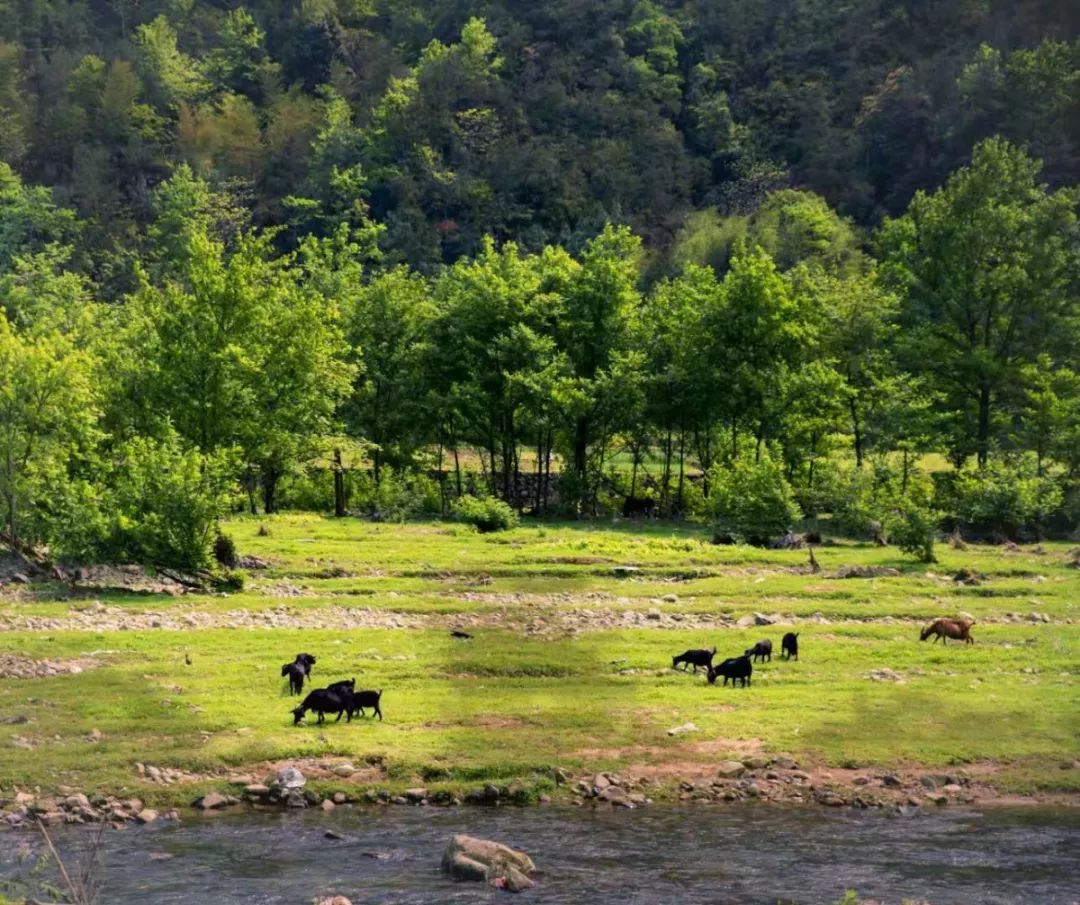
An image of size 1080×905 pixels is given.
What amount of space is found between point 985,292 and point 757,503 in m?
19.9

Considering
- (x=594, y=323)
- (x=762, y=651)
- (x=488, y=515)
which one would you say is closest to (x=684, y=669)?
(x=762, y=651)

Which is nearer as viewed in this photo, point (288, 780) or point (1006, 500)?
point (288, 780)

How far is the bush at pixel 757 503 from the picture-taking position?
177 ft

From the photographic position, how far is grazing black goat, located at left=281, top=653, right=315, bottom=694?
28750mm

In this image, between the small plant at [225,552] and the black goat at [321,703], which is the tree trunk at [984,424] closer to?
the small plant at [225,552]

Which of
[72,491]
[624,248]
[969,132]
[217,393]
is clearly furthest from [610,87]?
[72,491]

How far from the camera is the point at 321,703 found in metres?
27.1

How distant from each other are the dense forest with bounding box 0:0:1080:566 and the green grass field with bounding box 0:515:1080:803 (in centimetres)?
524

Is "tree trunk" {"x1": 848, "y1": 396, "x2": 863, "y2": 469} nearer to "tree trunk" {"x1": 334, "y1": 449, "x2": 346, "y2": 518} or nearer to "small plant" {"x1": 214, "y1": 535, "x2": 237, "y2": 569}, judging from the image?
"tree trunk" {"x1": 334, "y1": 449, "x2": 346, "y2": 518}

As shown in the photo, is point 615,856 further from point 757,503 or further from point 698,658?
point 757,503

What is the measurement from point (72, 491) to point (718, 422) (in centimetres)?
3733

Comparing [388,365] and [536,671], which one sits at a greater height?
[388,365]

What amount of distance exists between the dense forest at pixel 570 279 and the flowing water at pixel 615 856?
18384 millimetres

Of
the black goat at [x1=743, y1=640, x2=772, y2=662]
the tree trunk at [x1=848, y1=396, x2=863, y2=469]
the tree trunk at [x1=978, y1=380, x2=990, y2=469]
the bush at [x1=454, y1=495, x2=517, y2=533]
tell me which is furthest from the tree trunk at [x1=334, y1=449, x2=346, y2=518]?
the black goat at [x1=743, y1=640, x2=772, y2=662]
